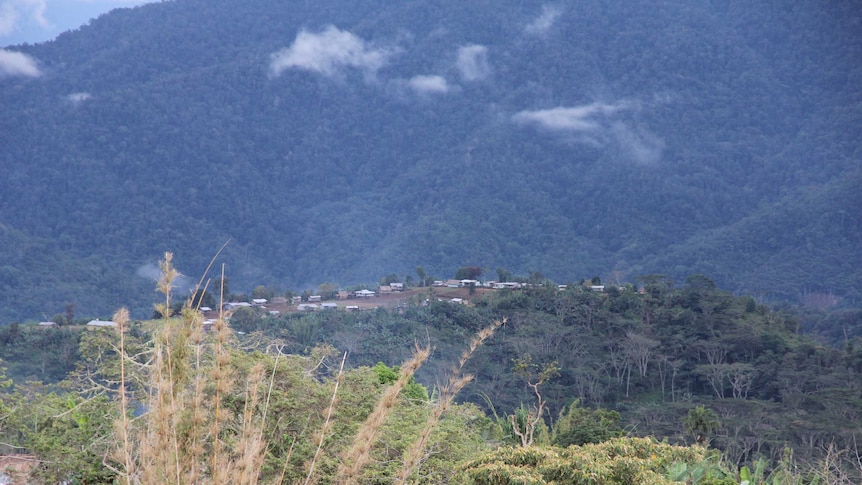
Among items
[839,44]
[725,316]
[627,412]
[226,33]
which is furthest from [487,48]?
[627,412]

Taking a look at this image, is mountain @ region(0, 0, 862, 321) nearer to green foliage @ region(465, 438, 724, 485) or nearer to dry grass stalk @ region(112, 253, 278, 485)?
green foliage @ region(465, 438, 724, 485)

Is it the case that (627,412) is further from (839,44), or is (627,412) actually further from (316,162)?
(839,44)

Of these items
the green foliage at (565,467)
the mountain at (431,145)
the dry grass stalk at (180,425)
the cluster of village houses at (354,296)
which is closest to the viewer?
the dry grass stalk at (180,425)

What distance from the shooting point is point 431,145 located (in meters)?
79.9

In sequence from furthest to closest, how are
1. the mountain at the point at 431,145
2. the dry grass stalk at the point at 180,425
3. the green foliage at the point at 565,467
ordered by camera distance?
the mountain at the point at 431,145 → the green foliage at the point at 565,467 → the dry grass stalk at the point at 180,425

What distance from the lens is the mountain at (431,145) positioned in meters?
53.0

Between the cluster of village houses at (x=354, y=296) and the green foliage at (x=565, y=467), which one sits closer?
the green foliage at (x=565, y=467)

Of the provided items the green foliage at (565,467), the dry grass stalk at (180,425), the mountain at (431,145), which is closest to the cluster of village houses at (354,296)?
the mountain at (431,145)

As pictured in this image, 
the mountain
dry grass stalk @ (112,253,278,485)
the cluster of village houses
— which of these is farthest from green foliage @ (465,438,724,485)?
the mountain

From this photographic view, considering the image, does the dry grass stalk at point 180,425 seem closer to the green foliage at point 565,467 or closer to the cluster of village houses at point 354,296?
the green foliage at point 565,467

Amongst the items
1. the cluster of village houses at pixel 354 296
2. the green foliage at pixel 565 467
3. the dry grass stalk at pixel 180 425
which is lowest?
the green foliage at pixel 565 467

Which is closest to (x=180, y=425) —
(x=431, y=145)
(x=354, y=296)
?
(x=354, y=296)

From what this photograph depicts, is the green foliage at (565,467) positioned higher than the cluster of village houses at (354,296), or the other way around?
the cluster of village houses at (354,296)

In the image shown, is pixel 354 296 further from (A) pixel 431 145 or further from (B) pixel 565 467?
(A) pixel 431 145
